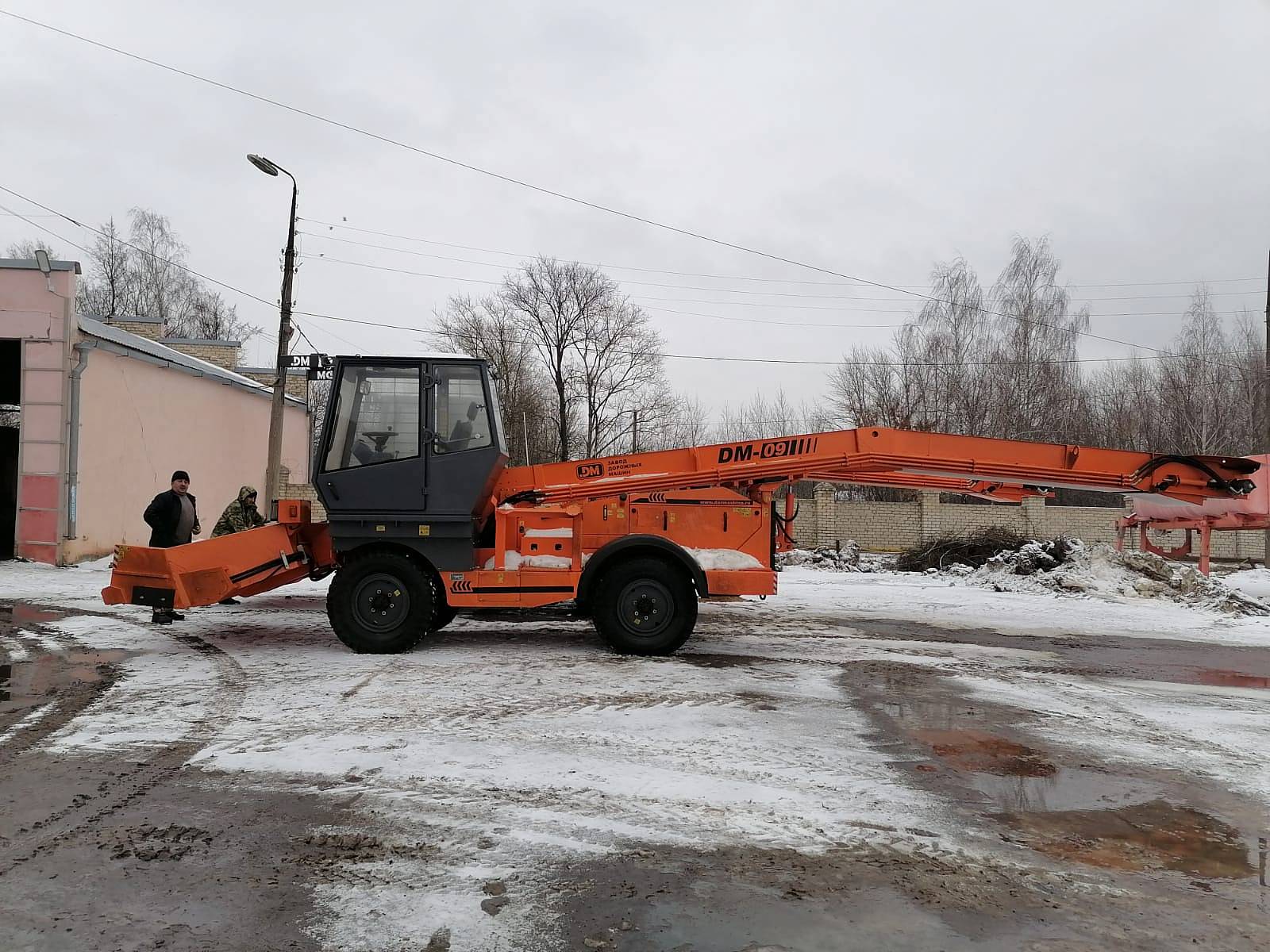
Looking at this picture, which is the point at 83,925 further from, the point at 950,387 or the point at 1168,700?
the point at 950,387

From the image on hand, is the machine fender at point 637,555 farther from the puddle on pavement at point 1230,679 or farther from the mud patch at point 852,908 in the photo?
the puddle on pavement at point 1230,679

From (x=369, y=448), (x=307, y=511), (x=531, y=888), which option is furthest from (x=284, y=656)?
(x=531, y=888)

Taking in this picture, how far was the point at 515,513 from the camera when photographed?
839 centimetres

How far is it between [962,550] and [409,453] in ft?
47.4

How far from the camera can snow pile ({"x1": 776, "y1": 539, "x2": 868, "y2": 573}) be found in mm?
19781

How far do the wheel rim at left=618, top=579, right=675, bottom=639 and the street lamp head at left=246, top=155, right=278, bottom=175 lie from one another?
1441 centimetres

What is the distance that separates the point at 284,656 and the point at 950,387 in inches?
1247

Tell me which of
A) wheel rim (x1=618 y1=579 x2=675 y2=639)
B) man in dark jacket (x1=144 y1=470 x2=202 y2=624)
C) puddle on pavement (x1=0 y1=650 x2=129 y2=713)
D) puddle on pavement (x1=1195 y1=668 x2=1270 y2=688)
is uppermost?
man in dark jacket (x1=144 y1=470 x2=202 y2=624)

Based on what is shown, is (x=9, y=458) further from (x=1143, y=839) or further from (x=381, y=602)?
(x=1143, y=839)

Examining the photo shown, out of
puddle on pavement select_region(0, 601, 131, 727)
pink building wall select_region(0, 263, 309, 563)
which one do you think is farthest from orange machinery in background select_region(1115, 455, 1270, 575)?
pink building wall select_region(0, 263, 309, 563)

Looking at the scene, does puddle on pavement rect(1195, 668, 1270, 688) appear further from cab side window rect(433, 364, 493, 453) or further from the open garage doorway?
the open garage doorway

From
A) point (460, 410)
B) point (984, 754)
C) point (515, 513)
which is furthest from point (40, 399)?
point (984, 754)

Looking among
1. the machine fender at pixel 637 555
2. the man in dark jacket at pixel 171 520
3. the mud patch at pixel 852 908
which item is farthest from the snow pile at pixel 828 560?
the mud patch at pixel 852 908

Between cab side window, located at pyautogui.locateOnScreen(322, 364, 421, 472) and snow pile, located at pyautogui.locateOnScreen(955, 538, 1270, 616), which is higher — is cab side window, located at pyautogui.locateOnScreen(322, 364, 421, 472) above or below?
above
